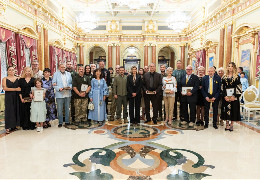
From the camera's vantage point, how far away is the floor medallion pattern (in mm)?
2398

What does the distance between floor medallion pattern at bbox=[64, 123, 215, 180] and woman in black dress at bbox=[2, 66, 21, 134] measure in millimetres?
1933

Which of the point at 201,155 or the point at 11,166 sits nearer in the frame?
the point at 11,166

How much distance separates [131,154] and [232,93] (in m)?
2.58

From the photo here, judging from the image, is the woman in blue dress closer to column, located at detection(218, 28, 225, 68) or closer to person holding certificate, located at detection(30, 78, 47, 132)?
person holding certificate, located at detection(30, 78, 47, 132)

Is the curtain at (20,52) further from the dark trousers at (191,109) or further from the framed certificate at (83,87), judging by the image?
the dark trousers at (191,109)

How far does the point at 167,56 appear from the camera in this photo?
18875 mm

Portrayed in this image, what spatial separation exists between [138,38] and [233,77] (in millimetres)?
11382

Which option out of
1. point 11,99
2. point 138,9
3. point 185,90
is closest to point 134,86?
point 185,90

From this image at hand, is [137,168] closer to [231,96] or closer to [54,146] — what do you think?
[54,146]

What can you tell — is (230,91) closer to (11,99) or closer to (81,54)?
(11,99)

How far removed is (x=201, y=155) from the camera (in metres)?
2.90

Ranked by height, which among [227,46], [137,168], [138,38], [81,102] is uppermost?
[138,38]

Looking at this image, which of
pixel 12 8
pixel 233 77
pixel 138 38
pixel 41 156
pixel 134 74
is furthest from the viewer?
pixel 138 38

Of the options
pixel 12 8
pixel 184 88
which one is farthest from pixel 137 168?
pixel 12 8
